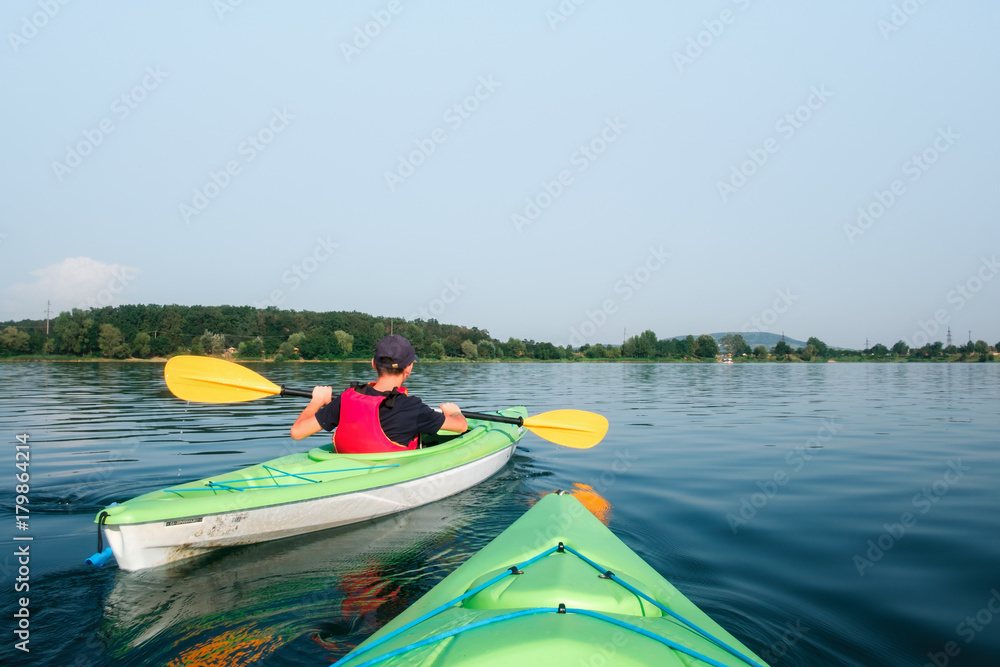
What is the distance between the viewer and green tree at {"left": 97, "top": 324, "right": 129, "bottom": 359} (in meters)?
46.0

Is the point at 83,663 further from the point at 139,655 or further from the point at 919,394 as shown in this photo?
the point at 919,394

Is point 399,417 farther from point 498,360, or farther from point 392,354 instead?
point 498,360

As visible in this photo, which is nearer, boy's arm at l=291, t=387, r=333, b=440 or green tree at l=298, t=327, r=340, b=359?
boy's arm at l=291, t=387, r=333, b=440

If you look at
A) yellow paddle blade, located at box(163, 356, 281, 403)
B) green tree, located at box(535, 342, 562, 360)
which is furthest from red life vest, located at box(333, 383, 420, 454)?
green tree, located at box(535, 342, 562, 360)

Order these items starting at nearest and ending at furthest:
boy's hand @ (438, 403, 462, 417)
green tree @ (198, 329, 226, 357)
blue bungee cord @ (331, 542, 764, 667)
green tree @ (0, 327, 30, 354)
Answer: blue bungee cord @ (331, 542, 764, 667) → boy's hand @ (438, 403, 462, 417) → green tree @ (0, 327, 30, 354) → green tree @ (198, 329, 226, 357)

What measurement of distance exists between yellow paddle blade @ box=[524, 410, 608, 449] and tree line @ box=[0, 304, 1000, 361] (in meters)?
35.7

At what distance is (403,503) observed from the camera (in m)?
5.07

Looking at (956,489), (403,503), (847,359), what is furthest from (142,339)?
(847,359)

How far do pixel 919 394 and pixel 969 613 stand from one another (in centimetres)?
1803

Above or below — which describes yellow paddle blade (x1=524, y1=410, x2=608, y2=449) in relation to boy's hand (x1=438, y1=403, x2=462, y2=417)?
below

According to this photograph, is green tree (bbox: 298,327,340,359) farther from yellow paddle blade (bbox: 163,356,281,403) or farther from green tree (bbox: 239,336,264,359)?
yellow paddle blade (bbox: 163,356,281,403)

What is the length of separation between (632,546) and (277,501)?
112 inches

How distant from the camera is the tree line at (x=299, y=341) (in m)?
47.9

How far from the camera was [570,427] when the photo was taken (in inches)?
261
